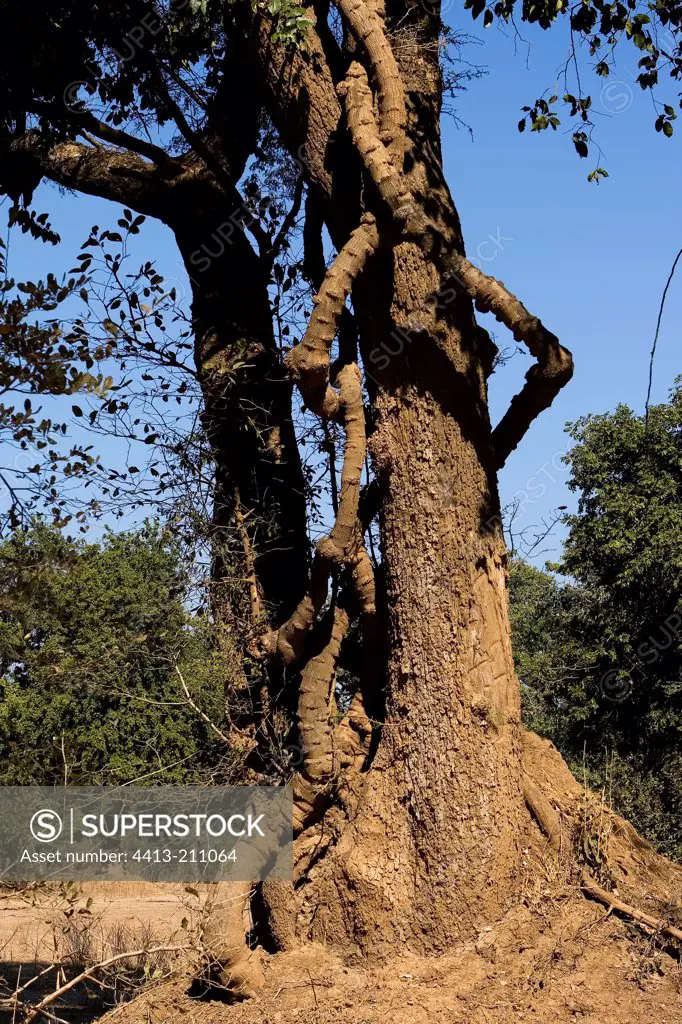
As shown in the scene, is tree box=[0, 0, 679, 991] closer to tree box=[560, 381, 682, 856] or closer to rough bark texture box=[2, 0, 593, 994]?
rough bark texture box=[2, 0, 593, 994]

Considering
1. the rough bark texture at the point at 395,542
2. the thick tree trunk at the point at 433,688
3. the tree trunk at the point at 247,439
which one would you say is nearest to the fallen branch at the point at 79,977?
the rough bark texture at the point at 395,542

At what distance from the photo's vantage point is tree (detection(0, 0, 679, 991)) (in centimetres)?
589

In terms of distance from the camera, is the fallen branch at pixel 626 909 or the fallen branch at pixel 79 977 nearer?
the fallen branch at pixel 626 909

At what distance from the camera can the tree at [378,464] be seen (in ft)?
19.3

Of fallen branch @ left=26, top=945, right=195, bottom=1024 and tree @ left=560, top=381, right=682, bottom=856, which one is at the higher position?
tree @ left=560, top=381, right=682, bottom=856

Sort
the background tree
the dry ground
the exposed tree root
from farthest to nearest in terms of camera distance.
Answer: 1. the background tree
2. the exposed tree root
3. the dry ground

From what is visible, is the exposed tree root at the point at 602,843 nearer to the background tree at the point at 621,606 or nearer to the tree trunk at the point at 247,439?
the tree trunk at the point at 247,439

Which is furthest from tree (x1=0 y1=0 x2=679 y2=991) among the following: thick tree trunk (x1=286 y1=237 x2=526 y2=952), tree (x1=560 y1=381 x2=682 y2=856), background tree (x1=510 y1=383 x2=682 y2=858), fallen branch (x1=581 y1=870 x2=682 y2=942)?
tree (x1=560 y1=381 x2=682 y2=856)

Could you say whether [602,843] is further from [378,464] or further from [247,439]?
[247,439]

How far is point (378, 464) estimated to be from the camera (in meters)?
6.40

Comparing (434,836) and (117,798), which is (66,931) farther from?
(434,836)

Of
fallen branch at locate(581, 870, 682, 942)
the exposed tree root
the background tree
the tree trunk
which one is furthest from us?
the background tree

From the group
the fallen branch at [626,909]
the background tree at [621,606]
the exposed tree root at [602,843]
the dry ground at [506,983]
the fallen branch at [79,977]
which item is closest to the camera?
the dry ground at [506,983]

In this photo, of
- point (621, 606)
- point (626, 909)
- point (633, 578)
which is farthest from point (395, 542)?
point (621, 606)
